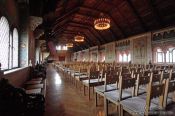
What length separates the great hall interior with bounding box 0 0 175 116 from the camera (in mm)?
2502

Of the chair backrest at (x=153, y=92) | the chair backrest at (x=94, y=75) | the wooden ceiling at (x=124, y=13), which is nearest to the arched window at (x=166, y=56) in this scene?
the wooden ceiling at (x=124, y=13)

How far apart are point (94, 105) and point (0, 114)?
96.8 inches

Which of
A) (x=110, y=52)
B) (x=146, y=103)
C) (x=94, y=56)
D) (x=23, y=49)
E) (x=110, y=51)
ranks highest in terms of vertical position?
(x=110, y=51)

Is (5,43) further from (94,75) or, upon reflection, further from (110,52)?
(110,52)

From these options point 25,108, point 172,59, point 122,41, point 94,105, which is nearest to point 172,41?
point 172,59

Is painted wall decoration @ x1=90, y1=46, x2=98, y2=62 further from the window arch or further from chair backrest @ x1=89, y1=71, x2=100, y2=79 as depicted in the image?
chair backrest @ x1=89, y1=71, x2=100, y2=79

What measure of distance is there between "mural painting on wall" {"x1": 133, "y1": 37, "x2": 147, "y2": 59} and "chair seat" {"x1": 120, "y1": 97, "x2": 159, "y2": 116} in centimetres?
895

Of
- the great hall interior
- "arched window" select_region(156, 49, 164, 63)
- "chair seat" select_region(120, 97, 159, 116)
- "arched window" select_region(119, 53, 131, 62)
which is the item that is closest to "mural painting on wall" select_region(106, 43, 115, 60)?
the great hall interior

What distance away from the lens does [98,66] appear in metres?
7.22

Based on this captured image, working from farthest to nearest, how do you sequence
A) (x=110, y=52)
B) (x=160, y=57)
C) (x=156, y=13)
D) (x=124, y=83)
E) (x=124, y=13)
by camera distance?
(x=110, y=52) < (x=124, y=13) < (x=160, y=57) < (x=156, y=13) < (x=124, y=83)

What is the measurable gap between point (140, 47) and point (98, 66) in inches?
218

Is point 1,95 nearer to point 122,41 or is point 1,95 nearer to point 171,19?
point 171,19

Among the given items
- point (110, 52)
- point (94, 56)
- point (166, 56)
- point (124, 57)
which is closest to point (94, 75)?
point (166, 56)

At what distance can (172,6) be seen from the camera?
322 inches
